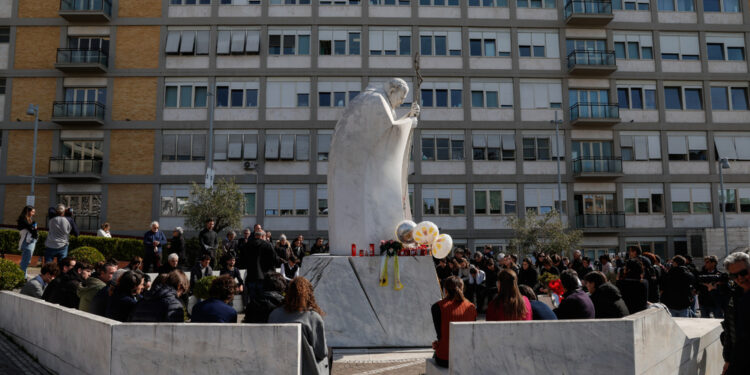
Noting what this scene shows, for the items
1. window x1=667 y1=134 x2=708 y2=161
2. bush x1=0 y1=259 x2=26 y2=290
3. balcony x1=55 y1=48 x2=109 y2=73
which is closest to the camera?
bush x1=0 y1=259 x2=26 y2=290

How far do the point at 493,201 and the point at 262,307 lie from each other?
3036cm

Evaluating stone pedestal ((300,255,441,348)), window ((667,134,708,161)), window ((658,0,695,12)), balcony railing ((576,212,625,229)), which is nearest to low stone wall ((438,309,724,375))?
stone pedestal ((300,255,441,348))

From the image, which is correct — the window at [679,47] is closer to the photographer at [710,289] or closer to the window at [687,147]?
the window at [687,147]

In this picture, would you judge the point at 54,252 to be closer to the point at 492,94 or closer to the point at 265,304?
the point at 265,304

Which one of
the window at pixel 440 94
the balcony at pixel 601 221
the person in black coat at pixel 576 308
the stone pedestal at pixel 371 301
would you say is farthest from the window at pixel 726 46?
the person in black coat at pixel 576 308

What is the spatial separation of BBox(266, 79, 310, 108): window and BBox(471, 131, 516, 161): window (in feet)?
36.7

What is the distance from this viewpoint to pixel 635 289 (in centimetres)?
784

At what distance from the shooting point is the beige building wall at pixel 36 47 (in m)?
34.5

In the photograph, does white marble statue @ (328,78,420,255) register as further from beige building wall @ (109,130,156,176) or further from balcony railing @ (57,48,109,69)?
balcony railing @ (57,48,109,69)

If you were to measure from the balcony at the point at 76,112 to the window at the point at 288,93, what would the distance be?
34.8 feet

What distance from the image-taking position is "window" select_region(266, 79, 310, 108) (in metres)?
34.4

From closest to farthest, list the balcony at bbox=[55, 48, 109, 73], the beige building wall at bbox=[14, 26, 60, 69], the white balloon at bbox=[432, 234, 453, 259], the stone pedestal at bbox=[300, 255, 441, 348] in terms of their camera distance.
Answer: the stone pedestal at bbox=[300, 255, 441, 348], the white balloon at bbox=[432, 234, 453, 259], the balcony at bbox=[55, 48, 109, 73], the beige building wall at bbox=[14, 26, 60, 69]

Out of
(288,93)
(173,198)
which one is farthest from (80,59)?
(288,93)

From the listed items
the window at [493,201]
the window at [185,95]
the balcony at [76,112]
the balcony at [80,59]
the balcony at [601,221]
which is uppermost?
the balcony at [80,59]
